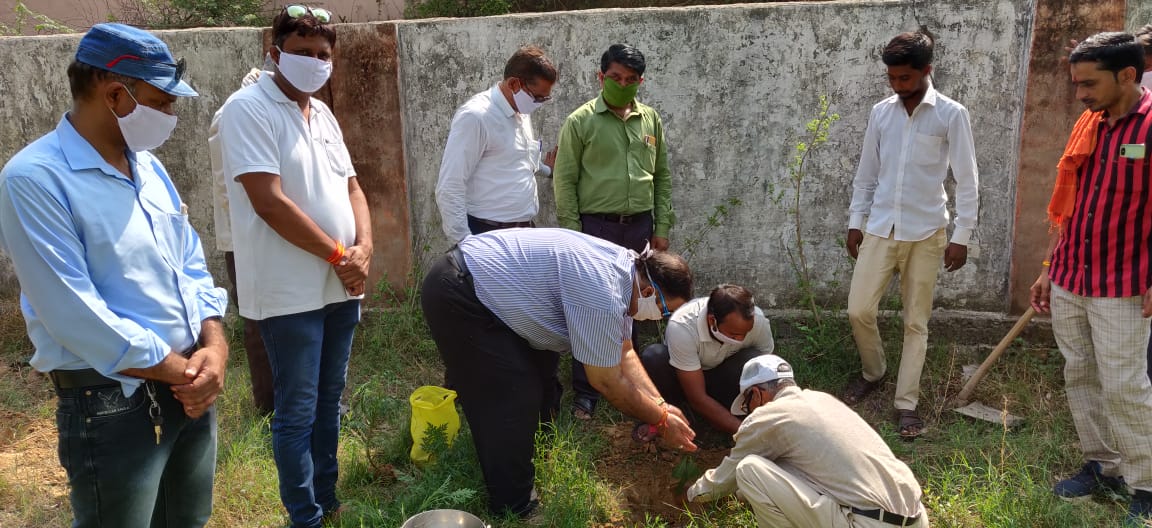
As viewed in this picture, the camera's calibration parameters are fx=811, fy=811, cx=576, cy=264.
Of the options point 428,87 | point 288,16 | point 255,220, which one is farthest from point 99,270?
point 428,87

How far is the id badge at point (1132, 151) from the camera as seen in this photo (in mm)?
3213

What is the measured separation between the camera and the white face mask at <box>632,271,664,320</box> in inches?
118

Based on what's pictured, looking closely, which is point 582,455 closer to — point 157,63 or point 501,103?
point 501,103

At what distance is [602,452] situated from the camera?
161 inches

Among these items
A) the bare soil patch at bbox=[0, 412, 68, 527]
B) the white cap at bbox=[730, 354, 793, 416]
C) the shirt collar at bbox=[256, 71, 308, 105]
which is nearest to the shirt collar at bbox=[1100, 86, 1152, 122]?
the white cap at bbox=[730, 354, 793, 416]

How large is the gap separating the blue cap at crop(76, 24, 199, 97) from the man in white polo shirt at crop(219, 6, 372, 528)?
652 mm

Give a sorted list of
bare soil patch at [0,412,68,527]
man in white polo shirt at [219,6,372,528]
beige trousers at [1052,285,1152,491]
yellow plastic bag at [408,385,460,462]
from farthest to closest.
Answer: yellow plastic bag at [408,385,460,462]
bare soil patch at [0,412,68,527]
beige trousers at [1052,285,1152,491]
man in white polo shirt at [219,6,372,528]

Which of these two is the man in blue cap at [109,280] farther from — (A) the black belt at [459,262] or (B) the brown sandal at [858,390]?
(B) the brown sandal at [858,390]

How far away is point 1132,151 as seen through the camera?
10.6 ft

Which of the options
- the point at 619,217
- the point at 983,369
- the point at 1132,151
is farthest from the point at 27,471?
the point at 1132,151

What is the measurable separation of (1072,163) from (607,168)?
2202mm

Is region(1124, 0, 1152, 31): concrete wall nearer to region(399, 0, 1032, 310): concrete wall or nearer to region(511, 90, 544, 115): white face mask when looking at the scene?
region(399, 0, 1032, 310): concrete wall

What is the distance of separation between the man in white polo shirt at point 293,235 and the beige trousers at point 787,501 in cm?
161

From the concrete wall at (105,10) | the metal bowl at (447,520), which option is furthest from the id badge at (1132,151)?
the concrete wall at (105,10)
